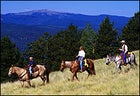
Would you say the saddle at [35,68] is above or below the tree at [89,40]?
below

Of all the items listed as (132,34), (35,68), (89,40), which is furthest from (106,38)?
(35,68)

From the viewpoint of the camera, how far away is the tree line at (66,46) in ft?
200

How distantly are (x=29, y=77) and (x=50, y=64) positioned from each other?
46368 millimetres

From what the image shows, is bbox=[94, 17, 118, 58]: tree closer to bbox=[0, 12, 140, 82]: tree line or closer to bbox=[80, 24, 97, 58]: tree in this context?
bbox=[0, 12, 140, 82]: tree line

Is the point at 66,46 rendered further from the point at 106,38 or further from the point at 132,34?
the point at 132,34

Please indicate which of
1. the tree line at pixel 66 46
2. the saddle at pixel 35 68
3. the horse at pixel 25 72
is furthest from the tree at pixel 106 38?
the saddle at pixel 35 68

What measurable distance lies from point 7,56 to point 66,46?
18709 mm

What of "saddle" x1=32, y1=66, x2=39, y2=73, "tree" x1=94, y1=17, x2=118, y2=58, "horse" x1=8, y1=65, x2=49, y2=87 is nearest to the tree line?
"tree" x1=94, y1=17, x2=118, y2=58

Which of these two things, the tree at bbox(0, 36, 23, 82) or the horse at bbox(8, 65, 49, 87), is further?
the tree at bbox(0, 36, 23, 82)

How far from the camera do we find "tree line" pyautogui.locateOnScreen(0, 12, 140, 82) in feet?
200

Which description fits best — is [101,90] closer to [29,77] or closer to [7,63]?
[29,77]

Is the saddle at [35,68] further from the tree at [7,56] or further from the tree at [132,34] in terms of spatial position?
the tree at [132,34]

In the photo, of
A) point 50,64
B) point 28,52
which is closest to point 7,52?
point 50,64

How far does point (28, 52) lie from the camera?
77.6 meters
